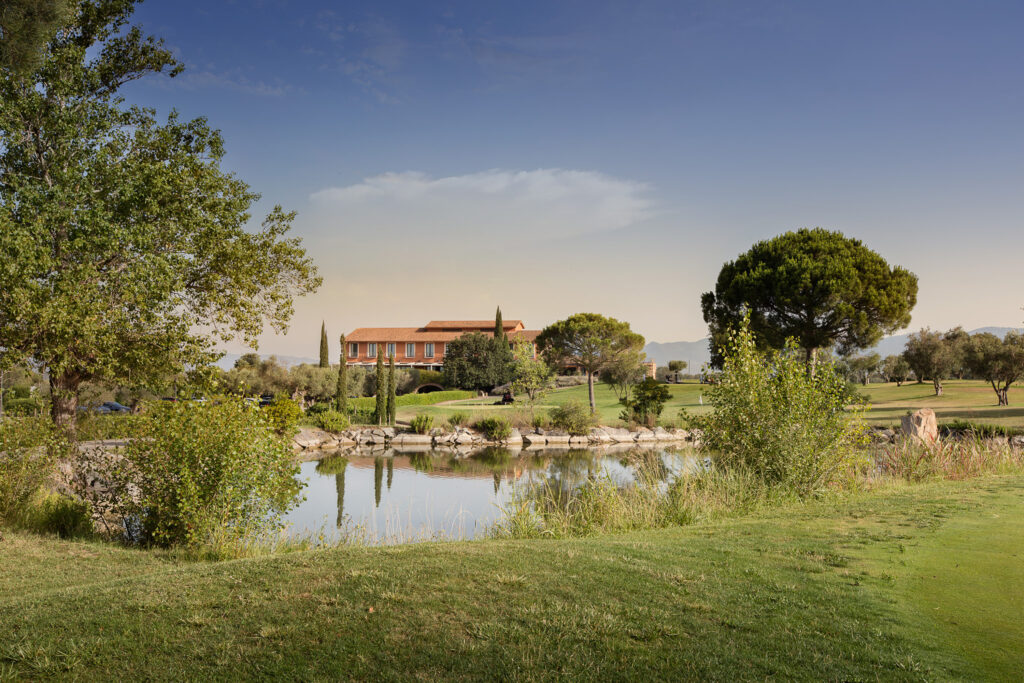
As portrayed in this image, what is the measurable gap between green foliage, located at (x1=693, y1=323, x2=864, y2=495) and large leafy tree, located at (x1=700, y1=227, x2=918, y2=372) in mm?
Result: 16053

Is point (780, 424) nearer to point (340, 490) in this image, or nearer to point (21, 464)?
point (340, 490)

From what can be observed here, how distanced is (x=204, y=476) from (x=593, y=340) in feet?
113

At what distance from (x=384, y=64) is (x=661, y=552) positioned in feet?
44.3

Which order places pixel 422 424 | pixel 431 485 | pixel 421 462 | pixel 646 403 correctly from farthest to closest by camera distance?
1. pixel 646 403
2. pixel 422 424
3. pixel 421 462
4. pixel 431 485

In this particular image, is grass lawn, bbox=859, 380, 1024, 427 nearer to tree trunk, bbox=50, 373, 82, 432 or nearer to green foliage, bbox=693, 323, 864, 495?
green foliage, bbox=693, 323, 864, 495

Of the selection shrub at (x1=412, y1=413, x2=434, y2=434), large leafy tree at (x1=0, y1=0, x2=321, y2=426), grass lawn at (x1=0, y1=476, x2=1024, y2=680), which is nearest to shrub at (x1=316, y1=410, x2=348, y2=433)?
shrub at (x1=412, y1=413, x2=434, y2=434)

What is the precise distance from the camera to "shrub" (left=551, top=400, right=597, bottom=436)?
1117 inches

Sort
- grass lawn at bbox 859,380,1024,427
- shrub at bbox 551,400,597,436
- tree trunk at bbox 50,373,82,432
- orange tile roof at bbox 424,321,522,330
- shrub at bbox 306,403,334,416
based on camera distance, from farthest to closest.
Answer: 1. orange tile roof at bbox 424,321,522,330
2. shrub at bbox 306,403,334,416
3. shrub at bbox 551,400,597,436
4. grass lawn at bbox 859,380,1024,427
5. tree trunk at bbox 50,373,82,432

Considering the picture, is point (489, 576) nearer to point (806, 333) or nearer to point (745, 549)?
point (745, 549)

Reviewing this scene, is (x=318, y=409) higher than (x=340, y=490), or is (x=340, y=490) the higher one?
(x=318, y=409)

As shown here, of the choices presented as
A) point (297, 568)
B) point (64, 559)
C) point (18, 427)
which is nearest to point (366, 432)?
point (18, 427)

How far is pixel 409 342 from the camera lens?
219ft

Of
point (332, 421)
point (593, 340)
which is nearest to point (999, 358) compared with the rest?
point (593, 340)

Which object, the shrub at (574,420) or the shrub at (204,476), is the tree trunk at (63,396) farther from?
the shrub at (574,420)
